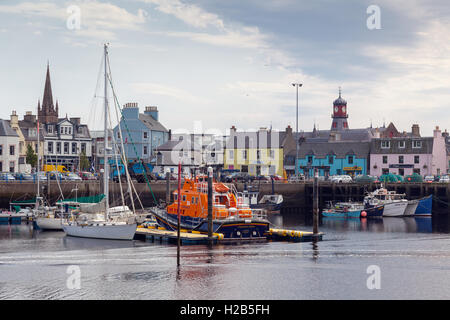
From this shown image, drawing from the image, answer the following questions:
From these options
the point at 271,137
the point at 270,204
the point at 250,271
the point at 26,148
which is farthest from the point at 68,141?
the point at 250,271

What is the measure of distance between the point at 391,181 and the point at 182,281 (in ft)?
163

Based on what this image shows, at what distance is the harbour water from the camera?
1124 inches

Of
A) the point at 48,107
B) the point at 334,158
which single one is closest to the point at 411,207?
the point at 334,158

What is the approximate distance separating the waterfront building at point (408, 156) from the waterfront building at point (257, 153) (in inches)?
556

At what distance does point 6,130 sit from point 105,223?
4218cm

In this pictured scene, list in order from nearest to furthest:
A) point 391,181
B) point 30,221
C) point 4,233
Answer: point 4,233
point 30,221
point 391,181

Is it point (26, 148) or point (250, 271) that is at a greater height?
point (26, 148)

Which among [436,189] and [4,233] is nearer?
[4,233]

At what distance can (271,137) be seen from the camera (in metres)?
97.1

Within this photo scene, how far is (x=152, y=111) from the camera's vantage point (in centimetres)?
10262

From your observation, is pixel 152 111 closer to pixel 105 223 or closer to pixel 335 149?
pixel 335 149

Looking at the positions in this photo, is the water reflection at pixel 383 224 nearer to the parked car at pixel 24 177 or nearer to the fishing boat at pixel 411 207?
the fishing boat at pixel 411 207

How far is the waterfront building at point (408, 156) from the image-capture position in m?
86.6
